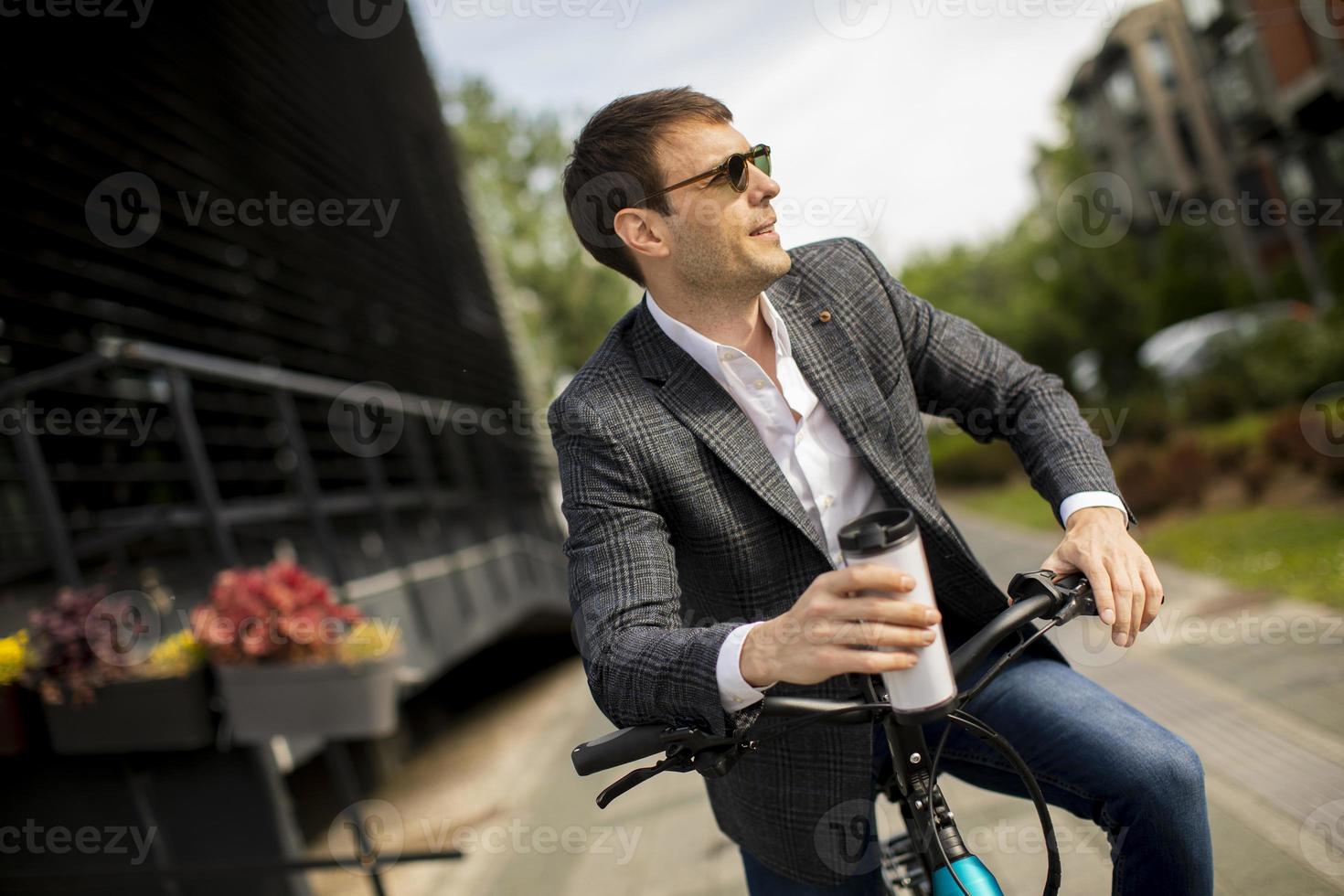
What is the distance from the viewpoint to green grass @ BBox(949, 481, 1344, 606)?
644cm

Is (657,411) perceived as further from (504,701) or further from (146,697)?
(504,701)

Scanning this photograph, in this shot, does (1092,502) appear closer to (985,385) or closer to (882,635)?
(985,385)

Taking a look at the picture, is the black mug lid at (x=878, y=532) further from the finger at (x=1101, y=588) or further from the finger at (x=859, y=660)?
the finger at (x=1101, y=588)

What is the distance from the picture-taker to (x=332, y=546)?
5.11 metres

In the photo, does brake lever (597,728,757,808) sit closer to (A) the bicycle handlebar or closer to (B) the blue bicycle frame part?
(A) the bicycle handlebar

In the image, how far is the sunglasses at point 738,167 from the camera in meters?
2.04

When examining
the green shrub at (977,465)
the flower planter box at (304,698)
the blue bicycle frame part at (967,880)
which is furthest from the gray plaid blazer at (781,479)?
the green shrub at (977,465)

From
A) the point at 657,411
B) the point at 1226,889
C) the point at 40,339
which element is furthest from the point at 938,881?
the point at 40,339

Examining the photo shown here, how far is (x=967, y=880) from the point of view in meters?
1.61

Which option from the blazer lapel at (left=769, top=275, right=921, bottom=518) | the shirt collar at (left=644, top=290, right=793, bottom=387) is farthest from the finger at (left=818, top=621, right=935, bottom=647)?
the shirt collar at (left=644, top=290, right=793, bottom=387)

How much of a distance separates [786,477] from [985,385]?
0.50 metres

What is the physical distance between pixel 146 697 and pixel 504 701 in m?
5.55

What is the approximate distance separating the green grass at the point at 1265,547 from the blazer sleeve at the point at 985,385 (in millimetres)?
4721

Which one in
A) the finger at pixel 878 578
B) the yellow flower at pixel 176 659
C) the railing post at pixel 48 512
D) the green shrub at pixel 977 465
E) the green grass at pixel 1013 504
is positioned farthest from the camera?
the green shrub at pixel 977 465
